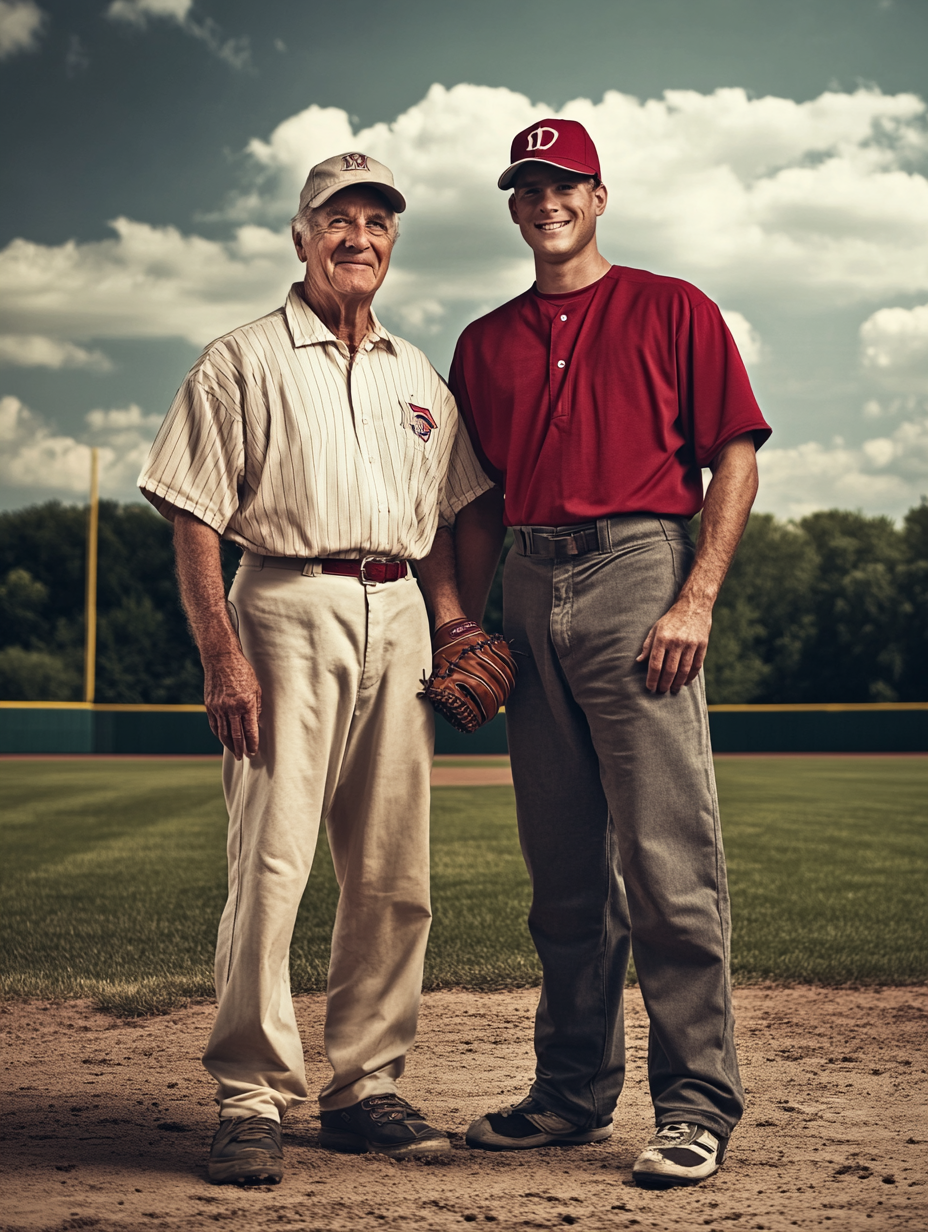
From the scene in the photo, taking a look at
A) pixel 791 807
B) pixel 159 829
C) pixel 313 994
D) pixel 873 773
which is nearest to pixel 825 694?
pixel 873 773

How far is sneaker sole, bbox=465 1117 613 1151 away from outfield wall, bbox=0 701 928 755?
24.1m

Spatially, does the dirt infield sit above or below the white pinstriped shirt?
below

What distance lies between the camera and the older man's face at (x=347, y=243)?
Result: 2.93 meters

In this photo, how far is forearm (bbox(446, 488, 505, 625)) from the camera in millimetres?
3223

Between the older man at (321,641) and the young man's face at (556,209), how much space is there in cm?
33

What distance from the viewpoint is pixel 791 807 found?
13797 millimetres

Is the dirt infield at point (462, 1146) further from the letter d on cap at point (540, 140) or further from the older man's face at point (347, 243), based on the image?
the letter d on cap at point (540, 140)

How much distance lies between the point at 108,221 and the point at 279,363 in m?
67.1

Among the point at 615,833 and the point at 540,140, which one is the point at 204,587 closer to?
the point at 615,833

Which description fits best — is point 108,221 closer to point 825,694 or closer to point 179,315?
point 179,315

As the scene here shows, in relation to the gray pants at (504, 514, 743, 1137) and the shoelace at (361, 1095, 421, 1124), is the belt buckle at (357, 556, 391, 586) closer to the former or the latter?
the gray pants at (504, 514, 743, 1137)

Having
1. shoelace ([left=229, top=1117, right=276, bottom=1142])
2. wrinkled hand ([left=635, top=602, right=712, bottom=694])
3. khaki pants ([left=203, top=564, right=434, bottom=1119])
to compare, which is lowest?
shoelace ([left=229, top=1117, right=276, bottom=1142])

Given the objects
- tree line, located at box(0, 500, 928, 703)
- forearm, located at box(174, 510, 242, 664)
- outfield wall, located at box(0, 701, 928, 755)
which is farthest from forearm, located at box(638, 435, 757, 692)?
tree line, located at box(0, 500, 928, 703)

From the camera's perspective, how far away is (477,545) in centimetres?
323
